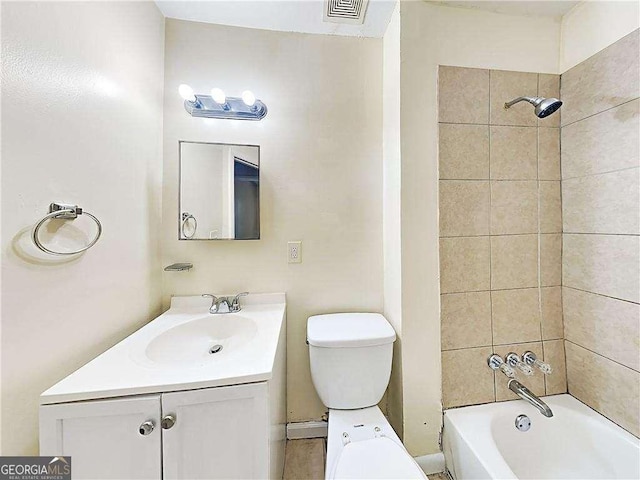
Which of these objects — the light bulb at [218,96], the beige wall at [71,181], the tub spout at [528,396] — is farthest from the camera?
the light bulb at [218,96]

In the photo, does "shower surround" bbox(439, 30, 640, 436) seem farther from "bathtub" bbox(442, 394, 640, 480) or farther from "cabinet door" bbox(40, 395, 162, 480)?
"cabinet door" bbox(40, 395, 162, 480)

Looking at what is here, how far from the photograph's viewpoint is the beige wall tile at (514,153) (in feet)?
4.33

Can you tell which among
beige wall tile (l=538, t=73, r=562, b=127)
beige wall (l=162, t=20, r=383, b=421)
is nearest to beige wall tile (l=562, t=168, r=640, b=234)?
beige wall tile (l=538, t=73, r=562, b=127)

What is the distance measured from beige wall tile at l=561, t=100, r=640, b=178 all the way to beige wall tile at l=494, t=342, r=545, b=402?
3.01ft

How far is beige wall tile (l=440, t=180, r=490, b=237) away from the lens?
1279mm

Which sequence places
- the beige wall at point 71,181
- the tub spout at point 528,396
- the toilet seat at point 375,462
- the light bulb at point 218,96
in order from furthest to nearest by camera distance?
the light bulb at point 218,96 < the tub spout at point 528,396 < the toilet seat at point 375,462 < the beige wall at point 71,181

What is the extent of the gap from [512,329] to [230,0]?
219 centimetres

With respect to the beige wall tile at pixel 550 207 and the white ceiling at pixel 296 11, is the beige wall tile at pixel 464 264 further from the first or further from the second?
the white ceiling at pixel 296 11

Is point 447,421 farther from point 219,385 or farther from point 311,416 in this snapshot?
point 219,385

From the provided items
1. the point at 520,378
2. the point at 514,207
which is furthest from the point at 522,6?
the point at 520,378

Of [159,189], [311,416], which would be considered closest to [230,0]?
[159,189]

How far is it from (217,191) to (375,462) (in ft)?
4.46

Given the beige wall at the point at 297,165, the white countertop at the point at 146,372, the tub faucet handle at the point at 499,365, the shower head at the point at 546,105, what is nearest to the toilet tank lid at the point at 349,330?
the beige wall at the point at 297,165

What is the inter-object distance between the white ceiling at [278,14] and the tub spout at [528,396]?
6.54ft
